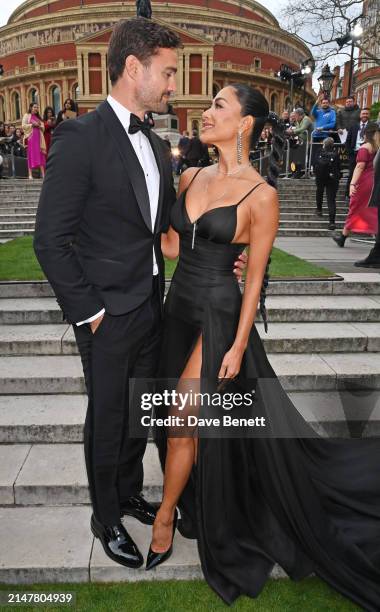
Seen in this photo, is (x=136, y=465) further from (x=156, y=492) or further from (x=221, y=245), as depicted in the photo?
(x=221, y=245)

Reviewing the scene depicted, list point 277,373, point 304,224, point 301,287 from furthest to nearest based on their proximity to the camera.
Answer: point 304,224 → point 301,287 → point 277,373

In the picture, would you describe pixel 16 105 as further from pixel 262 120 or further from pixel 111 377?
pixel 111 377

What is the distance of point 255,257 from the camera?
2242 mm

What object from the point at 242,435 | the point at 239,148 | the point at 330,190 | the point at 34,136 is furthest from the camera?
the point at 34,136

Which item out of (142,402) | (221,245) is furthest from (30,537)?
(221,245)

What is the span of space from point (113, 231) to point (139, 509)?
181 cm

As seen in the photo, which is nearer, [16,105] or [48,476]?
[48,476]

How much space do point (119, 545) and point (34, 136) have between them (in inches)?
571

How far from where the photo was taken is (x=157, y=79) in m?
2.14

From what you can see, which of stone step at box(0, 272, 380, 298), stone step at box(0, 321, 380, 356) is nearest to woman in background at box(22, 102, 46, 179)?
stone step at box(0, 272, 380, 298)

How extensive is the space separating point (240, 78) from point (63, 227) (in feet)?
196

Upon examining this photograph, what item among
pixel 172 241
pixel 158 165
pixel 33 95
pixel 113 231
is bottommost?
pixel 172 241

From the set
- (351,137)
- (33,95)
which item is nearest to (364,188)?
(351,137)

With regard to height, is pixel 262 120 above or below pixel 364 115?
below
